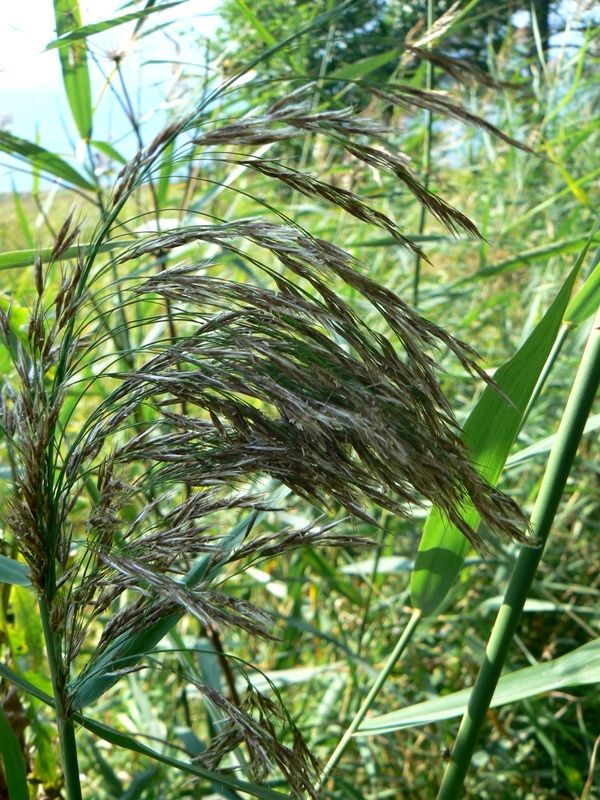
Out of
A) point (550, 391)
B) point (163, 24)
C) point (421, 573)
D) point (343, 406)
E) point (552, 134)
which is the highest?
point (552, 134)

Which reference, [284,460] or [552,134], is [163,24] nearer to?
[284,460]

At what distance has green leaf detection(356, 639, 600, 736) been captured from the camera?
67cm

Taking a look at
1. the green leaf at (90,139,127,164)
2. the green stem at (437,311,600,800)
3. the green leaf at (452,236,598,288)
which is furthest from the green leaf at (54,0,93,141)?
the green stem at (437,311,600,800)

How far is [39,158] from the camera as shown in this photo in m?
1.07

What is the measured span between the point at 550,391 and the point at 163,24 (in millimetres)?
1149

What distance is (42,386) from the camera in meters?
0.52

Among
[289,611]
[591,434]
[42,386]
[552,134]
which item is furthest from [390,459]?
[552,134]

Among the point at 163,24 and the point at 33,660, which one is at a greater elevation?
the point at 163,24

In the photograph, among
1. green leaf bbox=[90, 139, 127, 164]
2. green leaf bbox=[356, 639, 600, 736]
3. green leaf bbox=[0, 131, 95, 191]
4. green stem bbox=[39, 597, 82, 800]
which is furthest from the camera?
green leaf bbox=[90, 139, 127, 164]

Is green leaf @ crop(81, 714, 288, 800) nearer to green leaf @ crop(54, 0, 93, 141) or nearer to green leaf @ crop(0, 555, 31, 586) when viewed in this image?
green leaf @ crop(0, 555, 31, 586)

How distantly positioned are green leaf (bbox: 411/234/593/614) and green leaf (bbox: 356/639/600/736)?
8cm

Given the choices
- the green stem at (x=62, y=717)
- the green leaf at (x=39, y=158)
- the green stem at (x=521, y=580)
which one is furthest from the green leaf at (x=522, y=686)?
the green leaf at (x=39, y=158)

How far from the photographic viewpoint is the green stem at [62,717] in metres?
0.54

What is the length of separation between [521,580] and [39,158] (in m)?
0.78
